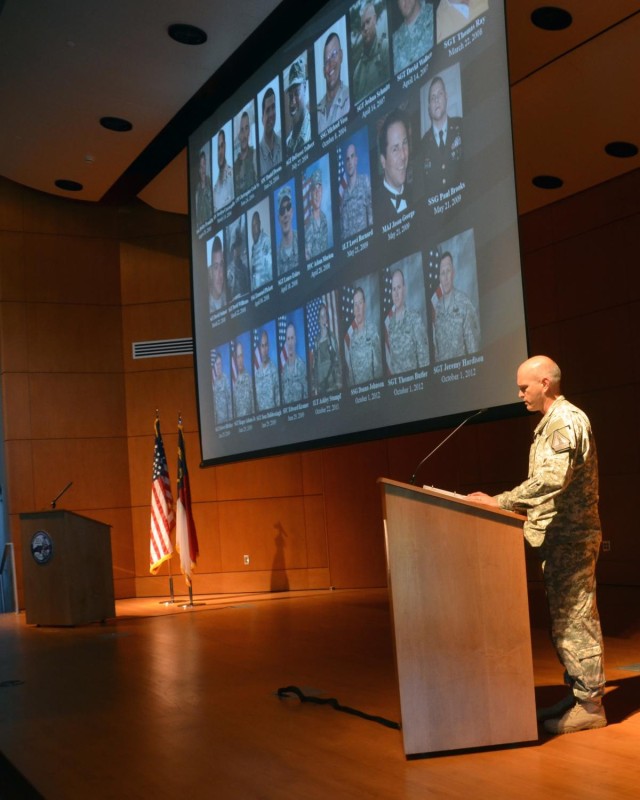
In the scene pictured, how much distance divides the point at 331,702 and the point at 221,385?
10.4ft

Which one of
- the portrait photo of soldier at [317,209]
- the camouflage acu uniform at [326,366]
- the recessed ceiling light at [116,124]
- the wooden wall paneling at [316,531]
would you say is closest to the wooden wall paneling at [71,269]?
the recessed ceiling light at [116,124]

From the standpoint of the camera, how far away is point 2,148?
8758 mm

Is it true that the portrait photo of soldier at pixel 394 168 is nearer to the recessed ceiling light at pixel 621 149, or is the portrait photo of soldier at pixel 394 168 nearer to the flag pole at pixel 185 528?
the recessed ceiling light at pixel 621 149

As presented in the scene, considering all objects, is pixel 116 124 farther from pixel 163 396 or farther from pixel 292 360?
pixel 292 360

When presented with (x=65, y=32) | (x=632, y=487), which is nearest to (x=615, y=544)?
(x=632, y=487)

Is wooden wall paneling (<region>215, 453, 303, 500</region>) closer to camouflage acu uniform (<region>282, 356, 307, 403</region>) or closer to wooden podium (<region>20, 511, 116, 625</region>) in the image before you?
wooden podium (<region>20, 511, 116, 625</region>)

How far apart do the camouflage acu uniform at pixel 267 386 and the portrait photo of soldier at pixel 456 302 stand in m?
1.69

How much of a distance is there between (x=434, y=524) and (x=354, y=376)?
2018mm

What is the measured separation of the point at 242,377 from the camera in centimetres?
620

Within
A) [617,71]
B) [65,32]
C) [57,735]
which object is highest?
[65,32]

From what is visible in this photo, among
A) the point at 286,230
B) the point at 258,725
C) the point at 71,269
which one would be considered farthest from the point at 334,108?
the point at 71,269

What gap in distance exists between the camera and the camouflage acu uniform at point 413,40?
4.49 metres

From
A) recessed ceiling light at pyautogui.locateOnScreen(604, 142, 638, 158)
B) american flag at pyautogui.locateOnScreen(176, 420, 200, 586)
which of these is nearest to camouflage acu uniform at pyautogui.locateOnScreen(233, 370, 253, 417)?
american flag at pyautogui.locateOnScreen(176, 420, 200, 586)

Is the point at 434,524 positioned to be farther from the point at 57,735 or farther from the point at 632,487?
the point at 632,487
